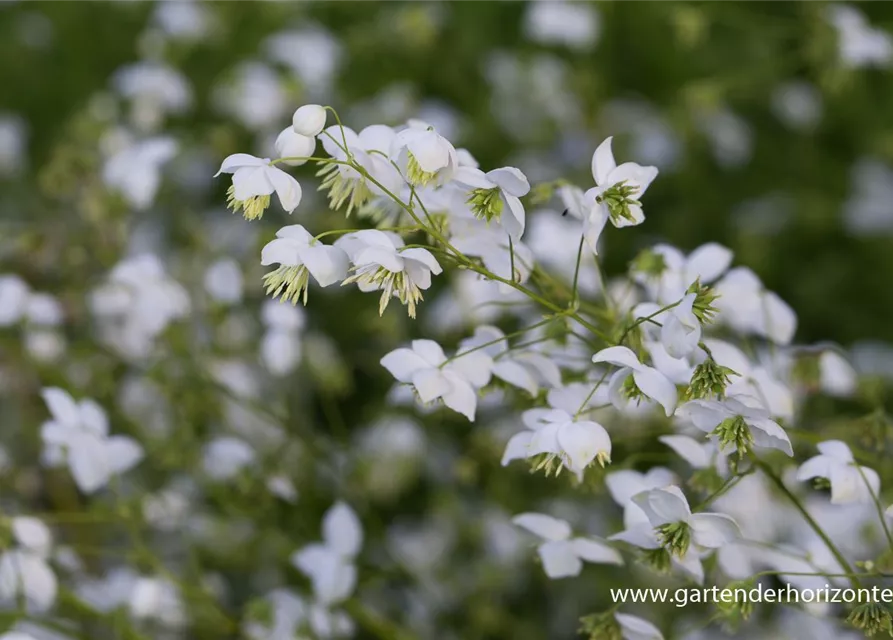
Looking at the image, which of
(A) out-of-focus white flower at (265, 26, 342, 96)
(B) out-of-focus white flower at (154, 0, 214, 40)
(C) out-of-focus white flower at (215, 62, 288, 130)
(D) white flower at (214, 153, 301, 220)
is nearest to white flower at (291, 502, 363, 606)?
(D) white flower at (214, 153, 301, 220)

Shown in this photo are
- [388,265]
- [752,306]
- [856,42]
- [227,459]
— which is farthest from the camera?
[856,42]

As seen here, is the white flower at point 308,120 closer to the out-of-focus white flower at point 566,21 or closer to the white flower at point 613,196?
the white flower at point 613,196

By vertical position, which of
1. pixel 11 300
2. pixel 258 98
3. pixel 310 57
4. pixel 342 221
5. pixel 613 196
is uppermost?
pixel 310 57

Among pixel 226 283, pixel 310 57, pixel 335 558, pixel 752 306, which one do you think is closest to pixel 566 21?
pixel 310 57

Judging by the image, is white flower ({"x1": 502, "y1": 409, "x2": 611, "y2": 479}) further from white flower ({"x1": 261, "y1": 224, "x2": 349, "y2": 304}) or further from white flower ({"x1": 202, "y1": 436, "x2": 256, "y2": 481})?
white flower ({"x1": 202, "y1": 436, "x2": 256, "y2": 481})

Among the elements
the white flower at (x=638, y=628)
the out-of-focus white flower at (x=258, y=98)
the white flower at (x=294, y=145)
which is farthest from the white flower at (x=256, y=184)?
the out-of-focus white flower at (x=258, y=98)

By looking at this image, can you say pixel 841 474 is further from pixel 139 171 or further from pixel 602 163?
pixel 139 171

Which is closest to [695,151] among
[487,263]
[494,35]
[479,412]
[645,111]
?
[645,111]
